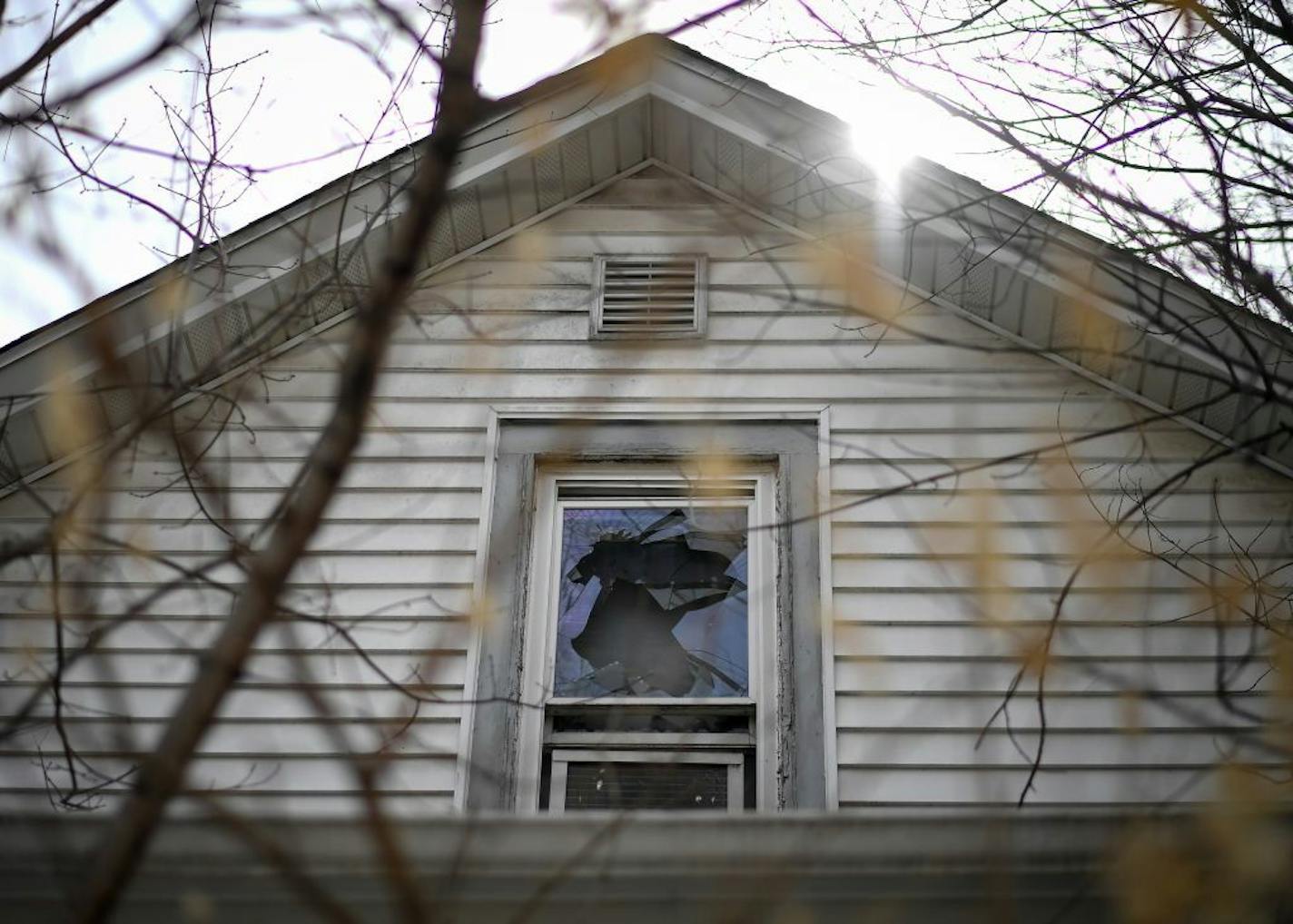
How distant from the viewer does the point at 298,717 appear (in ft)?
13.9

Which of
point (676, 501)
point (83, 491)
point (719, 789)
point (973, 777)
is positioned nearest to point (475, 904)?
point (83, 491)

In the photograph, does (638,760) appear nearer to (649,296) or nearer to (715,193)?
(649,296)

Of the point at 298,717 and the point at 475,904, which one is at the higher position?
the point at 298,717

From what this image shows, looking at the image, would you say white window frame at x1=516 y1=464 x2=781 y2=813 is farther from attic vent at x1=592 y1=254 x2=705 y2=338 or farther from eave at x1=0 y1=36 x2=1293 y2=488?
eave at x1=0 y1=36 x2=1293 y2=488

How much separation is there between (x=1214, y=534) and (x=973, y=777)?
126 centimetres

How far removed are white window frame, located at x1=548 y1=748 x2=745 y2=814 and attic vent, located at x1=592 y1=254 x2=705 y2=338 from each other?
5.40 ft

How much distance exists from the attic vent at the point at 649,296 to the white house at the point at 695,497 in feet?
0.05

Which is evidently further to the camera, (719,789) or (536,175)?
(536,175)

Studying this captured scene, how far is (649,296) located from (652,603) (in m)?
1.31

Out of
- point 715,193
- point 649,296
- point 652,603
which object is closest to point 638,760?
point 652,603

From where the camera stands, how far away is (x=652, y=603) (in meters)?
4.60

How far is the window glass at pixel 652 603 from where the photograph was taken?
4.42 metres

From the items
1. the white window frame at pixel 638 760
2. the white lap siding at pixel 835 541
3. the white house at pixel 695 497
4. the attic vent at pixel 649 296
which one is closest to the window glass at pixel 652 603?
the white house at pixel 695 497

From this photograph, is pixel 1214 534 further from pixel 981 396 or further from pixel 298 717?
Result: pixel 298 717
